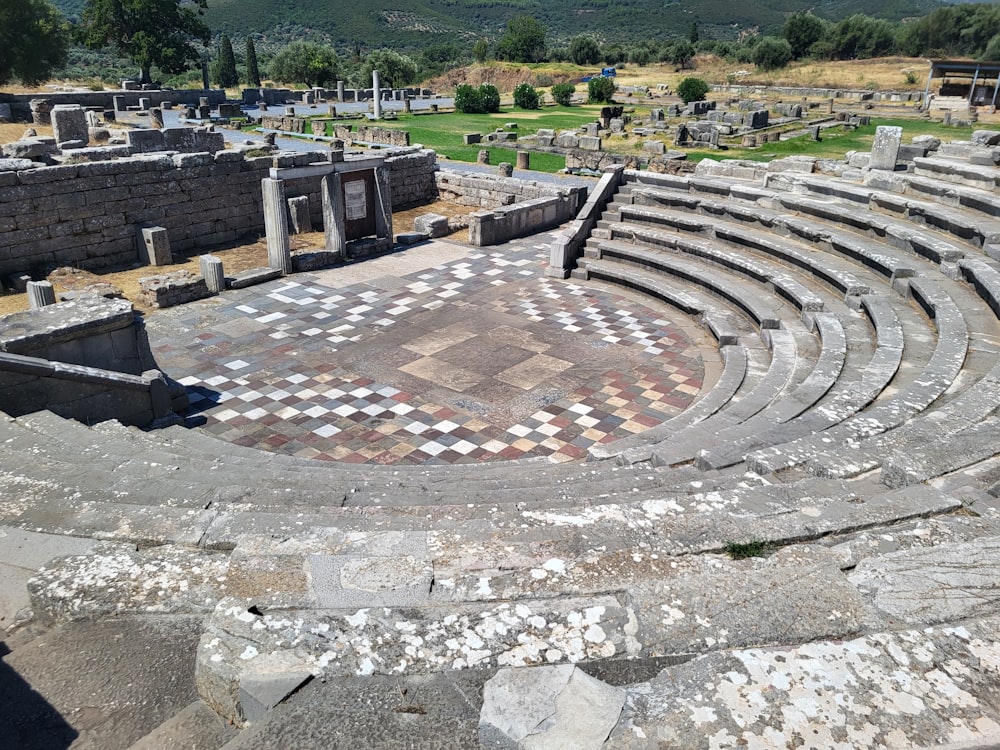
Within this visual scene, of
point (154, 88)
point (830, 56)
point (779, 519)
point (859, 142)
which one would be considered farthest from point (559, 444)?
point (830, 56)

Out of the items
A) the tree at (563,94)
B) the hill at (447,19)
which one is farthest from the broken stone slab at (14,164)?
the hill at (447,19)

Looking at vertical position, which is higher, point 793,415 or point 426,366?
point 793,415

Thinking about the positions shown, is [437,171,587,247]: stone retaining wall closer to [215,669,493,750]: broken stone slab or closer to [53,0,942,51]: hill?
[215,669,493,750]: broken stone slab

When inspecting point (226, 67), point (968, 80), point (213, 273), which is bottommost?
point (213, 273)

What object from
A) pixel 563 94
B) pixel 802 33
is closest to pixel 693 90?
pixel 563 94

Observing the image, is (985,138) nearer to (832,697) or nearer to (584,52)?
(832,697)

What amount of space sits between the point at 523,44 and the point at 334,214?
7246cm

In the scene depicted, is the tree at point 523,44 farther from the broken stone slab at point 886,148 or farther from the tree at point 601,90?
the broken stone slab at point 886,148

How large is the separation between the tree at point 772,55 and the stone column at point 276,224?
69.1m

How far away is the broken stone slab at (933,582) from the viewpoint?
124 inches

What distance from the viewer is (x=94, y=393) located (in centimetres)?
852

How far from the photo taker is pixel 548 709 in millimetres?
2629

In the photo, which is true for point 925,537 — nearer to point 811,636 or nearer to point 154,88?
point 811,636

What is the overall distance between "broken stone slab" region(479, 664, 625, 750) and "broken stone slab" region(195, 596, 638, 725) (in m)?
0.19
